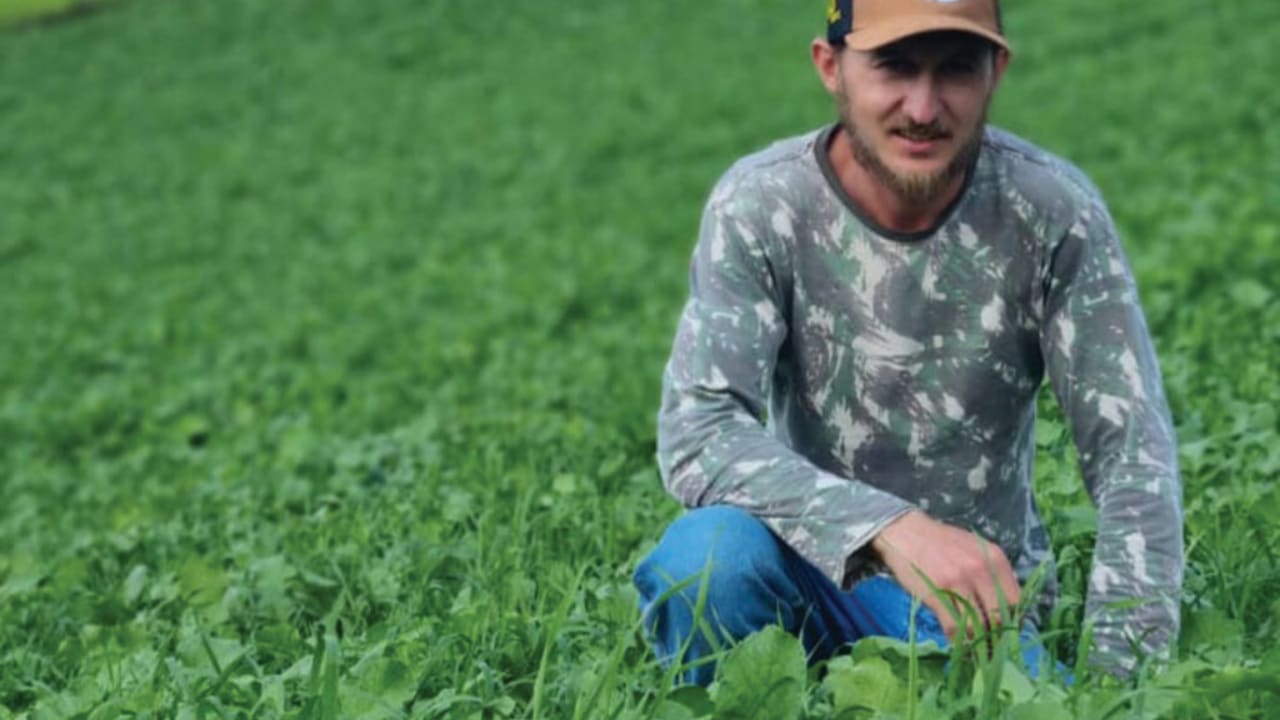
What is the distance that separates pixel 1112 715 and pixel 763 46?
20005 mm

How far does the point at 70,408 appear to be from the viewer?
37.6 feet

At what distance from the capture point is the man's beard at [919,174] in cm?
346

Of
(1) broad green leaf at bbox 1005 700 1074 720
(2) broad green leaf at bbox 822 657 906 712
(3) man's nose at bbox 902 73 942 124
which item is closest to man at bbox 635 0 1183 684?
(3) man's nose at bbox 902 73 942 124

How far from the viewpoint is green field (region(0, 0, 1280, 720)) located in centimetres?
354

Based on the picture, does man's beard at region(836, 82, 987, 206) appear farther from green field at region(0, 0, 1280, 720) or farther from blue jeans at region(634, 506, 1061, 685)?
green field at region(0, 0, 1280, 720)

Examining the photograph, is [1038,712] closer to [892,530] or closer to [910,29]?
[892,530]

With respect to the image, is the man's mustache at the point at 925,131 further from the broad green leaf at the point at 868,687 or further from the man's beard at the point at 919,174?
the broad green leaf at the point at 868,687

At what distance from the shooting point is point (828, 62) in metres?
3.66

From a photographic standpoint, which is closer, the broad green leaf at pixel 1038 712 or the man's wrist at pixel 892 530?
the broad green leaf at pixel 1038 712

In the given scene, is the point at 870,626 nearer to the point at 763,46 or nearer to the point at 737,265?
the point at 737,265

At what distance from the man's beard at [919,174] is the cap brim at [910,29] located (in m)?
0.16

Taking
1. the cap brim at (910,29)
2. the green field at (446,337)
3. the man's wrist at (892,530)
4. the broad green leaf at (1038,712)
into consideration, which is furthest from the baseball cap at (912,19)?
the broad green leaf at (1038,712)

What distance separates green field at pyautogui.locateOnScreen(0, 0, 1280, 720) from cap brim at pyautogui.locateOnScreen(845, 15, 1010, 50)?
1066mm

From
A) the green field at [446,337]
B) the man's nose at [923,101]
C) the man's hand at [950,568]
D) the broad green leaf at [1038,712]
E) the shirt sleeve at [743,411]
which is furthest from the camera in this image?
the green field at [446,337]
